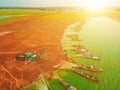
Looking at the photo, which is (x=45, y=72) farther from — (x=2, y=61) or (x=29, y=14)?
(x=29, y=14)

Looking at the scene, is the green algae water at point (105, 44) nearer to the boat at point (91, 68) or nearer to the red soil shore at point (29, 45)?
the boat at point (91, 68)

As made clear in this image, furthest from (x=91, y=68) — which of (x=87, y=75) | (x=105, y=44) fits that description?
(x=105, y=44)

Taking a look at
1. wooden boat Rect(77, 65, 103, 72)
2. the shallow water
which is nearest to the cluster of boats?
the shallow water

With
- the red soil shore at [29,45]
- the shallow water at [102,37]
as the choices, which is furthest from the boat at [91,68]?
the shallow water at [102,37]

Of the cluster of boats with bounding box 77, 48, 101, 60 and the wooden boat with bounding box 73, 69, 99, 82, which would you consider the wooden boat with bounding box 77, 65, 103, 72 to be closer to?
the wooden boat with bounding box 73, 69, 99, 82

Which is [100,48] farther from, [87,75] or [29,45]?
[29,45]

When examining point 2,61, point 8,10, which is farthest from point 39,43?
point 8,10
